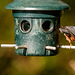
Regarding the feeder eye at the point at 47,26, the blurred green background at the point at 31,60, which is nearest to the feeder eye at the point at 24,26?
the feeder eye at the point at 47,26

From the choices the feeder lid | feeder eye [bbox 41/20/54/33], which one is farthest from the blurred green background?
the feeder lid

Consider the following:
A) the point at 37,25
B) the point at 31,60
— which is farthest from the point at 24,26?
the point at 31,60

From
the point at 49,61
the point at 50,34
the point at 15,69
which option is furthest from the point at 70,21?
the point at 50,34

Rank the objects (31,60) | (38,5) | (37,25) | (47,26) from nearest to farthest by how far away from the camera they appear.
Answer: (38,5)
(37,25)
(47,26)
(31,60)

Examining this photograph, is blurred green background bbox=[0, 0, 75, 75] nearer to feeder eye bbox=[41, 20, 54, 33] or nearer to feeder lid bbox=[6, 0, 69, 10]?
feeder eye bbox=[41, 20, 54, 33]

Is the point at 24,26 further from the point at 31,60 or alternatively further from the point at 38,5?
the point at 31,60

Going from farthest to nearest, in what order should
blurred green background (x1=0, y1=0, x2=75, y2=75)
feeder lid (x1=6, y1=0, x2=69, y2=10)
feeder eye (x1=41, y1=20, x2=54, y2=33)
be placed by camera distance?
blurred green background (x1=0, y1=0, x2=75, y2=75) → feeder eye (x1=41, y1=20, x2=54, y2=33) → feeder lid (x1=6, y1=0, x2=69, y2=10)
